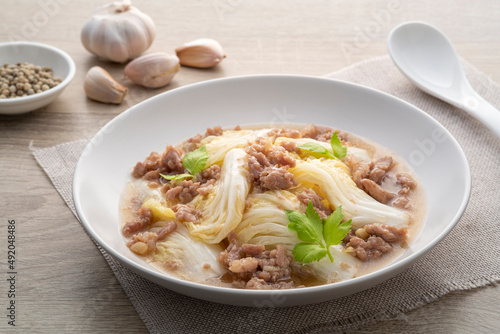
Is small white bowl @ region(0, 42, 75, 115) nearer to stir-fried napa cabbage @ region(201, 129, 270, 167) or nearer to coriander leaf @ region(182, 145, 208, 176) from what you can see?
stir-fried napa cabbage @ region(201, 129, 270, 167)

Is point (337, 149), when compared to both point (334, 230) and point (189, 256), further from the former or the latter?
point (189, 256)

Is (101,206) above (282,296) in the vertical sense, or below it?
below

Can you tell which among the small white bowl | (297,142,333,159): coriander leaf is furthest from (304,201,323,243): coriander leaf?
the small white bowl

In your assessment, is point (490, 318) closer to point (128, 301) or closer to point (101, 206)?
point (128, 301)

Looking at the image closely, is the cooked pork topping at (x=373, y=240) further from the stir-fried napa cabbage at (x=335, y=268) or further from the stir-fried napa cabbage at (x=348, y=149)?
the stir-fried napa cabbage at (x=348, y=149)

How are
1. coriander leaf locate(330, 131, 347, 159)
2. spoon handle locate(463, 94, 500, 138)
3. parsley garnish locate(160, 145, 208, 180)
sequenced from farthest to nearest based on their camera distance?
spoon handle locate(463, 94, 500, 138) < coriander leaf locate(330, 131, 347, 159) < parsley garnish locate(160, 145, 208, 180)

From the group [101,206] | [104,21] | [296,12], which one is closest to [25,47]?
[104,21]
